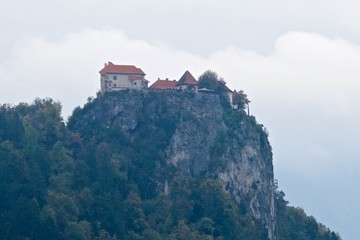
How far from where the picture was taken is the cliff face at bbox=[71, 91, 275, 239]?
13225 cm

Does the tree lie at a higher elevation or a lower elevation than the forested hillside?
higher

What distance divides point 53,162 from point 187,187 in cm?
1447

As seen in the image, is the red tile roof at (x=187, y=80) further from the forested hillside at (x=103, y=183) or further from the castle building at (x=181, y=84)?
the forested hillside at (x=103, y=183)

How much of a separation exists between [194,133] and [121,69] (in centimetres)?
1142

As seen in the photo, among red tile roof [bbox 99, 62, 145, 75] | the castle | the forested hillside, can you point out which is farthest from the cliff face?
red tile roof [bbox 99, 62, 145, 75]

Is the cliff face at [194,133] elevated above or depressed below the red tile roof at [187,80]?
below

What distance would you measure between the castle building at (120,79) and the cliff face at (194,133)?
1.77 m

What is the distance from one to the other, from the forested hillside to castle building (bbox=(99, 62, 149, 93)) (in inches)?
83.0

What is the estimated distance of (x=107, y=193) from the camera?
124 meters

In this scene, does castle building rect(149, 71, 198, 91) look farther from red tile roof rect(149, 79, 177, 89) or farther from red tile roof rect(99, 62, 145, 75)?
red tile roof rect(99, 62, 145, 75)

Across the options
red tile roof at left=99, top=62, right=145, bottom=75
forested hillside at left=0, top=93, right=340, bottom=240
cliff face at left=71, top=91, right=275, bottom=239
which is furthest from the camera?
red tile roof at left=99, top=62, right=145, bottom=75

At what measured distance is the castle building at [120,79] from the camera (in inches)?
5364

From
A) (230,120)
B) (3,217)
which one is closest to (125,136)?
(230,120)

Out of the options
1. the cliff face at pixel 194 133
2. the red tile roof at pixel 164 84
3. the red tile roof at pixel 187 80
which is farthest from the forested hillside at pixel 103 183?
the red tile roof at pixel 187 80
